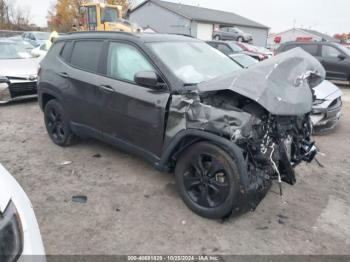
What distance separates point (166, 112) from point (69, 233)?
154 cm

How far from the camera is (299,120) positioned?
3.70 metres

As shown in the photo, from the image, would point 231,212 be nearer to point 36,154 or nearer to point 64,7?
point 36,154

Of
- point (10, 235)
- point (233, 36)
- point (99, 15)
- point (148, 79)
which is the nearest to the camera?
point (10, 235)

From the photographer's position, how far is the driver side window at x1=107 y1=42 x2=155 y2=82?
390 cm

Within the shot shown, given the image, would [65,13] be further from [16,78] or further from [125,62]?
[125,62]

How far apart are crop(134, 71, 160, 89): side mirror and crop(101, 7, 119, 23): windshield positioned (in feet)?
39.9

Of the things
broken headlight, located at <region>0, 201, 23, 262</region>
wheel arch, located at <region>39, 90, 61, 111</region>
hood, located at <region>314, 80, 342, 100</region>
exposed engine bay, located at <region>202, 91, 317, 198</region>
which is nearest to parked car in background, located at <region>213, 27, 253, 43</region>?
hood, located at <region>314, 80, 342, 100</region>

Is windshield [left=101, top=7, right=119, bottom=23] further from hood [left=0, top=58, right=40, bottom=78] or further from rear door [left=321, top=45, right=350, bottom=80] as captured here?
rear door [left=321, top=45, right=350, bottom=80]

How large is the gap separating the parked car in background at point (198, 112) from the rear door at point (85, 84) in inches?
0.6

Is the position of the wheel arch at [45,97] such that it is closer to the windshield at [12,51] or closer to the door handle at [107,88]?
the door handle at [107,88]

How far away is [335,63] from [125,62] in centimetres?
1061

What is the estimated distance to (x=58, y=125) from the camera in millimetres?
5344

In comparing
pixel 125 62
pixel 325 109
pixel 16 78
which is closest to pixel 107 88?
pixel 125 62

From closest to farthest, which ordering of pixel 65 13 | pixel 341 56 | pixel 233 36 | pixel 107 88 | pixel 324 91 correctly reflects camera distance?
pixel 107 88 < pixel 324 91 < pixel 341 56 < pixel 233 36 < pixel 65 13
